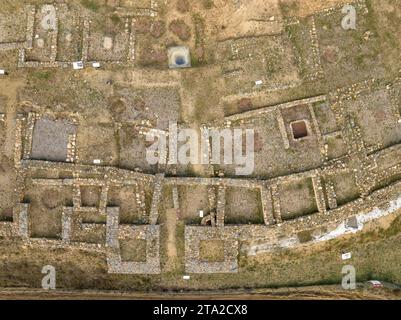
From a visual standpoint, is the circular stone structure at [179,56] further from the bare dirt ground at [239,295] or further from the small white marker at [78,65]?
the bare dirt ground at [239,295]

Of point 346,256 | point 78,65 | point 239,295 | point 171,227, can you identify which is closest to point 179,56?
point 78,65

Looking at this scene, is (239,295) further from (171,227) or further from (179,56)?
(179,56)

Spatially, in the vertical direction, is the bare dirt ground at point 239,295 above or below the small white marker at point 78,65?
below

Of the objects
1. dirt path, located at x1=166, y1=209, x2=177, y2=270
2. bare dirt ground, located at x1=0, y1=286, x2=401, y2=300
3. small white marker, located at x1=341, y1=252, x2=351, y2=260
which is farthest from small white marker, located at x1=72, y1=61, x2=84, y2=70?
small white marker, located at x1=341, y1=252, x2=351, y2=260

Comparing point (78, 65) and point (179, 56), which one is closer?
point (78, 65)

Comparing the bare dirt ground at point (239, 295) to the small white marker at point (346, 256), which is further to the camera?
the small white marker at point (346, 256)

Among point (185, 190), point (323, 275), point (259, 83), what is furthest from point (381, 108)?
point (185, 190)

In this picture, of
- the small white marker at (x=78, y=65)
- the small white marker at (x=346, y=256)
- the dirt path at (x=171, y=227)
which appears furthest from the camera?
the small white marker at (x=346, y=256)

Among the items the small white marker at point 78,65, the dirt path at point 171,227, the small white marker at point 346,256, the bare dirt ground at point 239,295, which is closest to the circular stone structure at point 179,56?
the small white marker at point 78,65

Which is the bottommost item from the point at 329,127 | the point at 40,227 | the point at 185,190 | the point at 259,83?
the point at 40,227

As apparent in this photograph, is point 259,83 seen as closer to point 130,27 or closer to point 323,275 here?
point 130,27

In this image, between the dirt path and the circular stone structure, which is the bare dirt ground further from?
the circular stone structure
